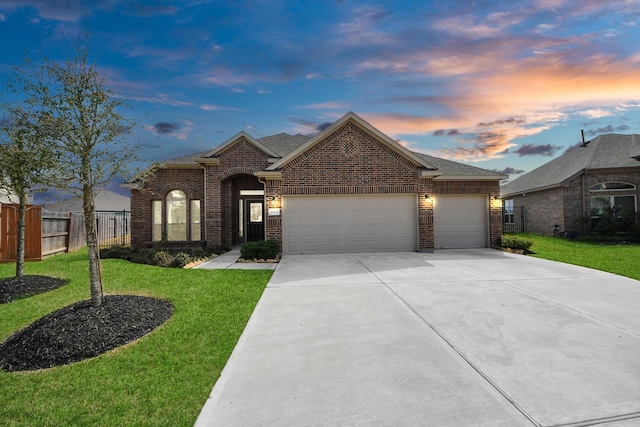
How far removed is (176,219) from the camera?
13305mm

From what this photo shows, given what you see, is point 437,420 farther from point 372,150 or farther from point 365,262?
point 372,150

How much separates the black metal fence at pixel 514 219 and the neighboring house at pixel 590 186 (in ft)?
6.05

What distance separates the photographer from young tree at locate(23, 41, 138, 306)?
438 centimetres

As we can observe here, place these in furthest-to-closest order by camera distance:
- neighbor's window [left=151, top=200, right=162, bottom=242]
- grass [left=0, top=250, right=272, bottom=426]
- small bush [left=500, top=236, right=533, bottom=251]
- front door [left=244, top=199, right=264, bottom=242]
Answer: front door [left=244, top=199, right=264, bottom=242] < neighbor's window [left=151, top=200, right=162, bottom=242] < small bush [left=500, top=236, right=533, bottom=251] < grass [left=0, top=250, right=272, bottom=426]

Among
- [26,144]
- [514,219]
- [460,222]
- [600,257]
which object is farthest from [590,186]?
[26,144]

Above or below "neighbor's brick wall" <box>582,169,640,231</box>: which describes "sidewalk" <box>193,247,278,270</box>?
below

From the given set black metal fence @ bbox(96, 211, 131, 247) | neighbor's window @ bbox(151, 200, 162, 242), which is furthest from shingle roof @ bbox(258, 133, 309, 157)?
black metal fence @ bbox(96, 211, 131, 247)

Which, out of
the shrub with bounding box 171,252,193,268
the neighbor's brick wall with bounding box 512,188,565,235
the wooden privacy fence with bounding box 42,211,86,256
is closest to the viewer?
the shrub with bounding box 171,252,193,268

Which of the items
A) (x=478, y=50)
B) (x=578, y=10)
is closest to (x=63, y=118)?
(x=478, y=50)

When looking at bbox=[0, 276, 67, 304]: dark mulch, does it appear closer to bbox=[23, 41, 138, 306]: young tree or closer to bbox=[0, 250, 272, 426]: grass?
bbox=[0, 250, 272, 426]: grass

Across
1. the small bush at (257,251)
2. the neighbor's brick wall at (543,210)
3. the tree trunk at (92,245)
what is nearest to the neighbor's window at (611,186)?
the neighbor's brick wall at (543,210)

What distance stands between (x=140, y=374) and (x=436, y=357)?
329 centimetres

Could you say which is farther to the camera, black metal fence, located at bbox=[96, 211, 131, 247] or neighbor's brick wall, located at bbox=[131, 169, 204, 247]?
black metal fence, located at bbox=[96, 211, 131, 247]

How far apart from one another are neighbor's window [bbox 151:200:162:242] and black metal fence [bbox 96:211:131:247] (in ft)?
10.00
